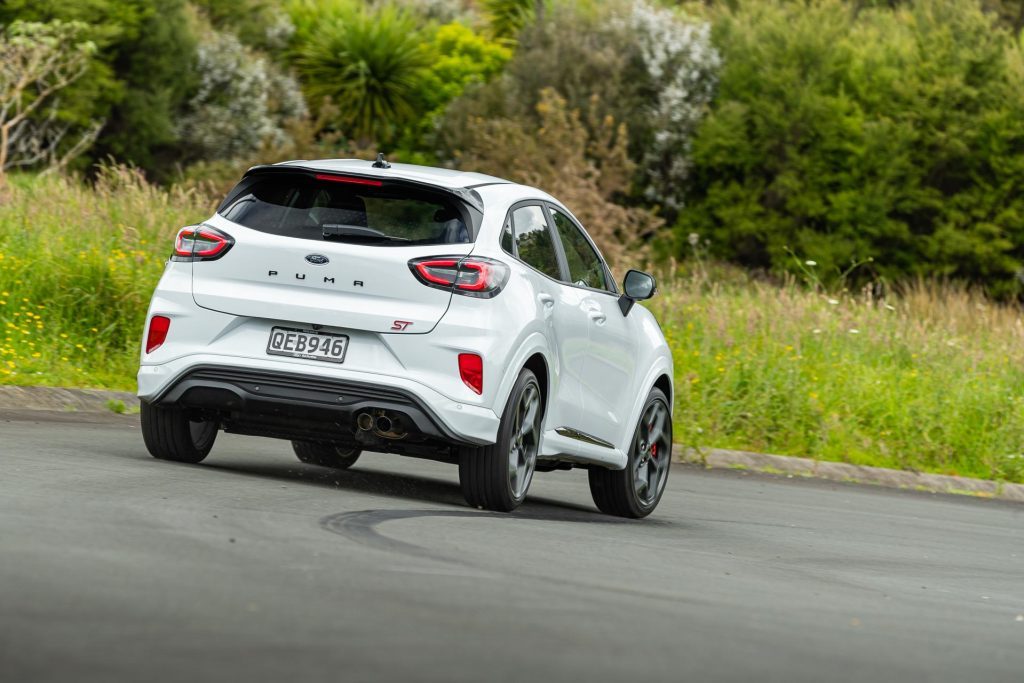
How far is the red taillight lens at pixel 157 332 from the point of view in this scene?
8914mm

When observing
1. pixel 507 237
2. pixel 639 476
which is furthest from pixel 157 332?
pixel 639 476

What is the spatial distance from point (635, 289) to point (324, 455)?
240cm

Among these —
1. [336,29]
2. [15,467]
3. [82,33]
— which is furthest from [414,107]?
[15,467]

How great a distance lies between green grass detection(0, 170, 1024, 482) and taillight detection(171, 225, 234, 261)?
15.5 feet

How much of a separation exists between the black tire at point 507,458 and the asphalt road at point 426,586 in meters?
0.14

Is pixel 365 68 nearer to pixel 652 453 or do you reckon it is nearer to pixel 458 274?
pixel 652 453

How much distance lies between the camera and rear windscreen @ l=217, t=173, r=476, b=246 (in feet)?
28.6

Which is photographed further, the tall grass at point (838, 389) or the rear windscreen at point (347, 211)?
the tall grass at point (838, 389)

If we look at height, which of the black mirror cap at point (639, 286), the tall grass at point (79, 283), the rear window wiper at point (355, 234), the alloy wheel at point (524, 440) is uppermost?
the rear window wiper at point (355, 234)

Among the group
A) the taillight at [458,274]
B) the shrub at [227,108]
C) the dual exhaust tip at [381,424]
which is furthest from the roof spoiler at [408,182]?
the shrub at [227,108]

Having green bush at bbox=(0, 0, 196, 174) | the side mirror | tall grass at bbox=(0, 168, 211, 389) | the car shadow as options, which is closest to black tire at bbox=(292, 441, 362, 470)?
the car shadow

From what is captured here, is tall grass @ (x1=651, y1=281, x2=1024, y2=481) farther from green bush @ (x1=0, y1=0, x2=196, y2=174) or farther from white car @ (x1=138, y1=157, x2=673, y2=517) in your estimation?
green bush @ (x1=0, y1=0, x2=196, y2=174)

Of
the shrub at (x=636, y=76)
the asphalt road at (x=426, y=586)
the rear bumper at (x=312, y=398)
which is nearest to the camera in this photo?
the asphalt road at (x=426, y=586)

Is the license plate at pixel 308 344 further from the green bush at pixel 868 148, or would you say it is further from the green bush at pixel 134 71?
the green bush at pixel 134 71
